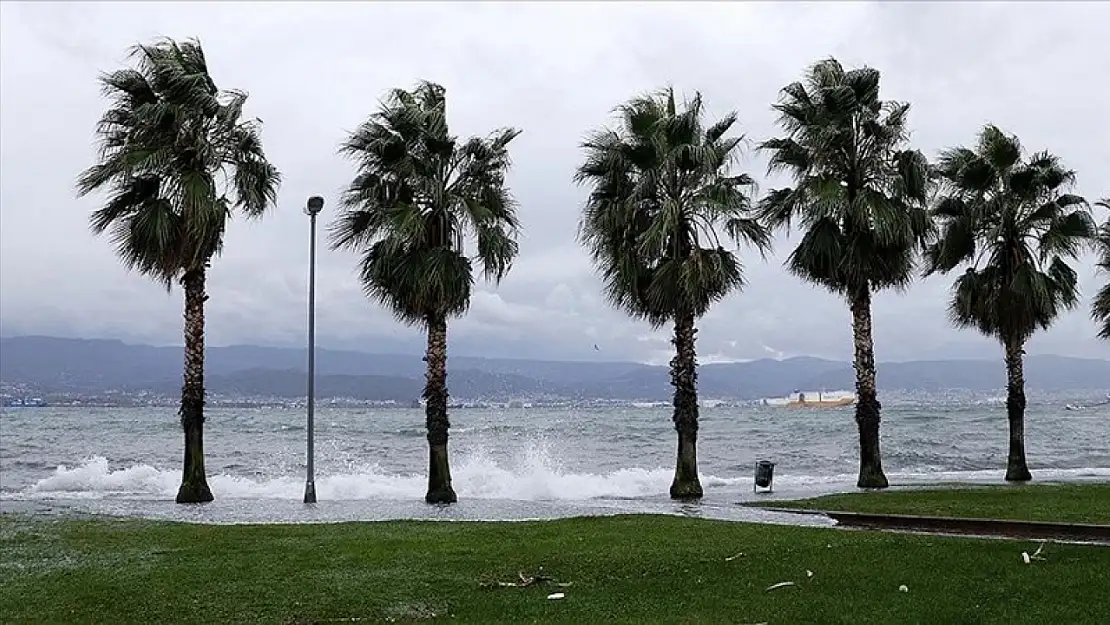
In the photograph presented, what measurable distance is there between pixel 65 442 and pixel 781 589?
70505mm

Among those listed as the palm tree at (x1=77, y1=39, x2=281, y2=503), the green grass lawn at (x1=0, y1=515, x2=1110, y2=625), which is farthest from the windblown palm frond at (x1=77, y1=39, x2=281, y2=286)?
the green grass lawn at (x1=0, y1=515, x2=1110, y2=625)

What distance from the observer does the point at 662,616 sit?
34.2 ft

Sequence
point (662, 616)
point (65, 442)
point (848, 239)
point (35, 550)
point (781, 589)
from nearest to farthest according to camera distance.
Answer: point (662, 616), point (781, 589), point (35, 550), point (848, 239), point (65, 442)

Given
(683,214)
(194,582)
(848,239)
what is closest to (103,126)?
(683,214)

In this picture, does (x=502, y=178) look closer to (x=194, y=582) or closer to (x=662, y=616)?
(x=194, y=582)

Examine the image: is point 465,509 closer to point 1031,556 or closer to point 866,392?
point 866,392

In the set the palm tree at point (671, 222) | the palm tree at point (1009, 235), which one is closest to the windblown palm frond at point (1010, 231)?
the palm tree at point (1009, 235)

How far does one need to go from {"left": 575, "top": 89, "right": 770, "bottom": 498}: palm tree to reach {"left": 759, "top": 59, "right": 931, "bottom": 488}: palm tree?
163 centimetres

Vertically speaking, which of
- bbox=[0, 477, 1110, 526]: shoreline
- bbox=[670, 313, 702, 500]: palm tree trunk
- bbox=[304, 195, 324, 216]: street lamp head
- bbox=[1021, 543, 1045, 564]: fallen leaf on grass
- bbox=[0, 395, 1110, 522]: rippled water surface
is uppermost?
bbox=[304, 195, 324, 216]: street lamp head

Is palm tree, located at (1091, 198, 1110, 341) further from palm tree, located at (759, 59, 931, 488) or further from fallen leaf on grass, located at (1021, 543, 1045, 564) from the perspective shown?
fallen leaf on grass, located at (1021, 543, 1045, 564)

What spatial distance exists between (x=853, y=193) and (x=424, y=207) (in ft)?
34.9

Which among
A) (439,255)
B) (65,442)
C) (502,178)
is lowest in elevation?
(65,442)

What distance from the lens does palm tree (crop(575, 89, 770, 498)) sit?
81.1ft

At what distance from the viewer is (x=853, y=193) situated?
26.5m
